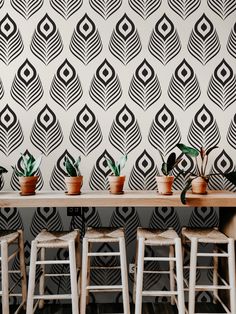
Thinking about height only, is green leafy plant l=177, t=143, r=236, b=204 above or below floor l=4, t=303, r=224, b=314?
above

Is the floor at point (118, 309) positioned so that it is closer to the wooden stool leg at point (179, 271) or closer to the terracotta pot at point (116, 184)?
the wooden stool leg at point (179, 271)

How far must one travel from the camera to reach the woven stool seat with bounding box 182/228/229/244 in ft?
8.92

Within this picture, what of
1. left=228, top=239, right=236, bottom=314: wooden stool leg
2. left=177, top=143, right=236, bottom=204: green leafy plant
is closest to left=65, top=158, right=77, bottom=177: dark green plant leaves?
left=177, top=143, right=236, bottom=204: green leafy plant

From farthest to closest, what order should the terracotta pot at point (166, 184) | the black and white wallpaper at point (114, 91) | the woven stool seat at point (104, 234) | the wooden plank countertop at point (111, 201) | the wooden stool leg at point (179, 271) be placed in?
A: the black and white wallpaper at point (114, 91) < the terracotta pot at point (166, 184) < the wooden plank countertop at point (111, 201) < the woven stool seat at point (104, 234) < the wooden stool leg at point (179, 271)

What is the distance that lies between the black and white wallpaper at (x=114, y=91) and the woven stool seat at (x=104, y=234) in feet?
1.55

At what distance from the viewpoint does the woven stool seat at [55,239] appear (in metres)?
2.65

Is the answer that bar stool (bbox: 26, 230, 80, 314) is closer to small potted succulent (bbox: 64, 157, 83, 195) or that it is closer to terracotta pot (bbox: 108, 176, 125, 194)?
small potted succulent (bbox: 64, 157, 83, 195)

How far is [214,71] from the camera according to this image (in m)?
3.50

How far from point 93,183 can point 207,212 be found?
1.09m

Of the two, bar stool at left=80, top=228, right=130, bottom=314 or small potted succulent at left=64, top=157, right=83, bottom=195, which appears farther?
small potted succulent at left=64, top=157, right=83, bottom=195

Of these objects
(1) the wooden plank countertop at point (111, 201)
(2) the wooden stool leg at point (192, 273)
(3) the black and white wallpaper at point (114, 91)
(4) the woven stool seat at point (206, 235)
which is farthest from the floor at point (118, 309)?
(1) the wooden plank countertop at point (111, 201)

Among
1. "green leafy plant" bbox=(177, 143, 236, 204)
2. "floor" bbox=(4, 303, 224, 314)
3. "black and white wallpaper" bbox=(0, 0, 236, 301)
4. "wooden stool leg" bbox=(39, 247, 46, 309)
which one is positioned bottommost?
"floor" bbox=(4, 303, 224, 314)

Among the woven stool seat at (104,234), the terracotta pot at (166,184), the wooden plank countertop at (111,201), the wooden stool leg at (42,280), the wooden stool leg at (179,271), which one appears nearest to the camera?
the wooden stool leg at (179,271)

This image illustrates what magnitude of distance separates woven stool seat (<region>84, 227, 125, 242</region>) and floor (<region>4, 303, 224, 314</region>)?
730mm
